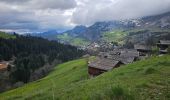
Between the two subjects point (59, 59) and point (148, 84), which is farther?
point (59, 59)

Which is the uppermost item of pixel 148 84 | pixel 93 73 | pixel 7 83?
pixel 148 84

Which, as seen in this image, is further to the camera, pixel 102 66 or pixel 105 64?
pixel 105 64

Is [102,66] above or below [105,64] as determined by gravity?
below

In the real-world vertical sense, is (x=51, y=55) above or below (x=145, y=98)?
below

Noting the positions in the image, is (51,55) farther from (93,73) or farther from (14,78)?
(93,73)

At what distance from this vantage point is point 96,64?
64688mm

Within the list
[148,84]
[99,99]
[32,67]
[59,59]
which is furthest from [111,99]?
[59,59]

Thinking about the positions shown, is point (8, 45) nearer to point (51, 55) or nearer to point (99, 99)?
point (51, 55)

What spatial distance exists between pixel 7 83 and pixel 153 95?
10262cm

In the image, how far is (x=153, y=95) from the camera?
44.7 ft

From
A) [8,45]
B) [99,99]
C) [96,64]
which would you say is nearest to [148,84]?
[99,99]

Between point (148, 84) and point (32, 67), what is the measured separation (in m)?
139

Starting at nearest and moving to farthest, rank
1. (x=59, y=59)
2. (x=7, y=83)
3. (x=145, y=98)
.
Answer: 1. (x=145, y=98)
2. (x=7, y=83)
3. (x=59, y=59)

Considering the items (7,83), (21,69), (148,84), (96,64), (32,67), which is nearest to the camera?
(148,84)
